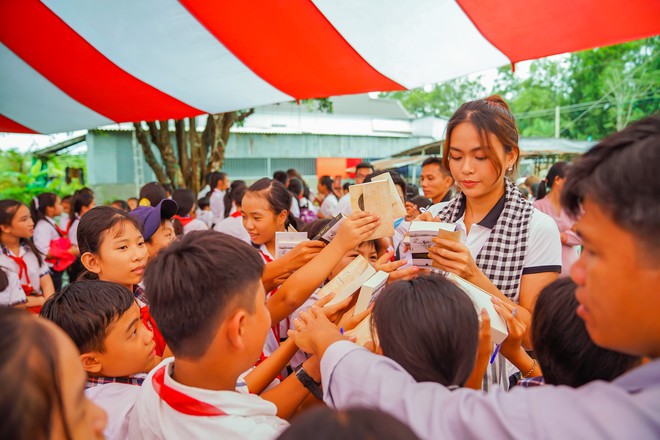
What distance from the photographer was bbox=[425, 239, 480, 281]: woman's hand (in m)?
1.37

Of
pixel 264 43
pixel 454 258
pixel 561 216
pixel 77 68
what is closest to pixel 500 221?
pixel 454 258

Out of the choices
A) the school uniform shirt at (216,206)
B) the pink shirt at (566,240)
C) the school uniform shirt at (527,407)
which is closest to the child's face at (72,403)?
the school uniform shirt at (527,407)

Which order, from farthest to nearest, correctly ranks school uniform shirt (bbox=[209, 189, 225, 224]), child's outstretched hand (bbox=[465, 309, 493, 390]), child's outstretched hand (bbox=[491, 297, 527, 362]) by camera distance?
school uniform shirt (bbox=[209, 189, 225, 224])
child's outstretched hand (bbox=[491, 297, 527, 362])
child's outstretched hand (bbox=[465, 309, 493, 390])

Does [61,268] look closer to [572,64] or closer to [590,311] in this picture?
[590,311]

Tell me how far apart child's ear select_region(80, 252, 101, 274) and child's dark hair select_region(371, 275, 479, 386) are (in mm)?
1627

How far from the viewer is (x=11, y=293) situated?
3.19 m

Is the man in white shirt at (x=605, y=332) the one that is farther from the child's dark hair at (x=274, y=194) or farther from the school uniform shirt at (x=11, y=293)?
the school uniform shirt at (x=11, y=293)

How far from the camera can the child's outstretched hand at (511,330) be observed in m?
1.23

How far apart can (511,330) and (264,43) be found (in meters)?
3.31

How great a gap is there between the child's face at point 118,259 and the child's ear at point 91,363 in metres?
0.68

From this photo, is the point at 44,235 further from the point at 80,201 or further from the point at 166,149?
the point at 166,149

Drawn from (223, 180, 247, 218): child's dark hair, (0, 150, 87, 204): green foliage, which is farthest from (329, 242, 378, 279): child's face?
(0, 150, 87, 204): green foliage

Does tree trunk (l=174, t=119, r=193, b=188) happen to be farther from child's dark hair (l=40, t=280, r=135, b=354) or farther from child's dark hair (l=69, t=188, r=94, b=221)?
child's dark hair (l=40, t=280, r=135, b=354)

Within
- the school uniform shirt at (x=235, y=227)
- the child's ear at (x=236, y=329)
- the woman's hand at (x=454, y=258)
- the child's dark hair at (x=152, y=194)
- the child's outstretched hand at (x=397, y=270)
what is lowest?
the school uniform shirt at (x=235, y=227)
